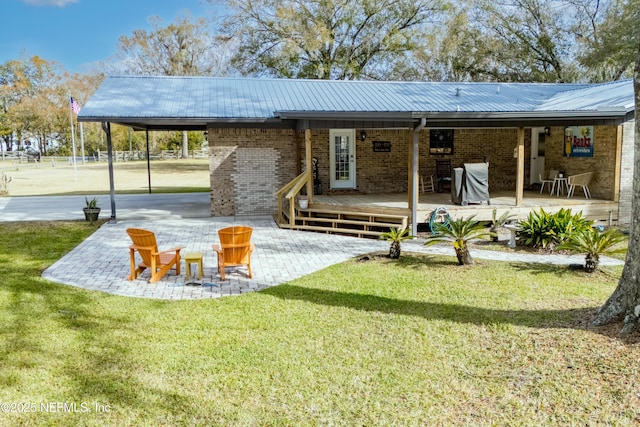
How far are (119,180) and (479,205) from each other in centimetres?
2279

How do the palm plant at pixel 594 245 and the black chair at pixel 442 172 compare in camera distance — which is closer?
the palm plant at pixel 594 245

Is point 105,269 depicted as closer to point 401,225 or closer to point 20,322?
point 20,322

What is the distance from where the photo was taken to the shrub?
9.25m

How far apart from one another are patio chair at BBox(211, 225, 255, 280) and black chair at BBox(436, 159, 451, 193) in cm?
900

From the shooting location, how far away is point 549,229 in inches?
370

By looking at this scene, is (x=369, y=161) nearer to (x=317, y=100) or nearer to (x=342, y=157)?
(x=342, y=157)

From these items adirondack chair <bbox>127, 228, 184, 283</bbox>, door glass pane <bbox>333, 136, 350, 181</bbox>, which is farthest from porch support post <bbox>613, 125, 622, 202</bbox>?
adirondack chair <bbox>127, 228, 184, 283</bbox>

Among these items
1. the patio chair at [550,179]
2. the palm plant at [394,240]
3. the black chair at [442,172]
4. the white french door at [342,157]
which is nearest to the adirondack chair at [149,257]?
the palm plant at [394,240]

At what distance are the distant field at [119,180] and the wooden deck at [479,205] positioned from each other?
12146mm

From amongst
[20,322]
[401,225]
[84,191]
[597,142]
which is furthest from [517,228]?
[84,191]

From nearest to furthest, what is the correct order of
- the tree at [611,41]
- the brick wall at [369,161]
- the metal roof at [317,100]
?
the metal roof at [317,100], the brick wall at [369,161], the tree at [611,41]

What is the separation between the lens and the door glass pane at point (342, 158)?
1492 centimetres

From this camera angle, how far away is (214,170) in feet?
45.8

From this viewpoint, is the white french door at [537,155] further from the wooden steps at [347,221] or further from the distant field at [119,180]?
the distant field at [119,180]
